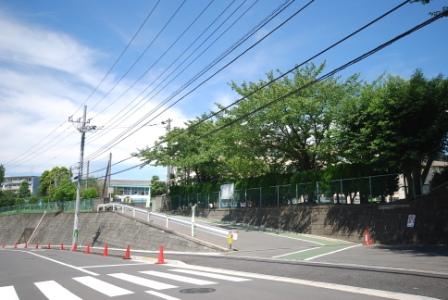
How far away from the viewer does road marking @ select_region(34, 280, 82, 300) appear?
10.6 m

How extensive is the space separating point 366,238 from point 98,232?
27.4 metres

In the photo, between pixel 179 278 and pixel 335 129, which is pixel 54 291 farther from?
pixel 335 129

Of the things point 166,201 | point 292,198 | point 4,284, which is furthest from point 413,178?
point 166,201

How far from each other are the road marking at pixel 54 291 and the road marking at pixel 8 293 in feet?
2.16

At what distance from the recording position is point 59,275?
15.7 m

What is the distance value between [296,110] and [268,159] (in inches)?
277

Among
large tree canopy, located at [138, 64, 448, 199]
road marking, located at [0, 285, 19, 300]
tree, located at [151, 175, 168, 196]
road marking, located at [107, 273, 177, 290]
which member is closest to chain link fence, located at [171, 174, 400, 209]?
large tree canopy, located at [138, 64, 448, 199]

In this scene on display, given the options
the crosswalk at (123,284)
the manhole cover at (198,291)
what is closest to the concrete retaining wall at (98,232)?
the crosswalk at (123,284)

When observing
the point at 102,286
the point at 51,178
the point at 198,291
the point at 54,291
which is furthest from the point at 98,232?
the point at 51,178

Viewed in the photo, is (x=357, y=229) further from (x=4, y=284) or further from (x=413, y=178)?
(x=4, y=284)

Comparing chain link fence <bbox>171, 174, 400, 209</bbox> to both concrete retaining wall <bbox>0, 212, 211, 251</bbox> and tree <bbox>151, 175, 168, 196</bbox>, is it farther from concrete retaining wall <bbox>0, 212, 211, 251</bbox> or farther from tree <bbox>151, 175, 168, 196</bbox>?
tree <bbox>151, 175, 168, 196</bbox>

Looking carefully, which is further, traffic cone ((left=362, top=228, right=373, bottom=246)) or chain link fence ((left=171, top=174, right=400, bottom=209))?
chain link fence ((left=171, top=174, right=400, bottom=209))

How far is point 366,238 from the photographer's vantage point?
78.4 ft

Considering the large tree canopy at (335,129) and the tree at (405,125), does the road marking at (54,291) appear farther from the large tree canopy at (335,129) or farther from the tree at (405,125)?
the tree at (405,125)
